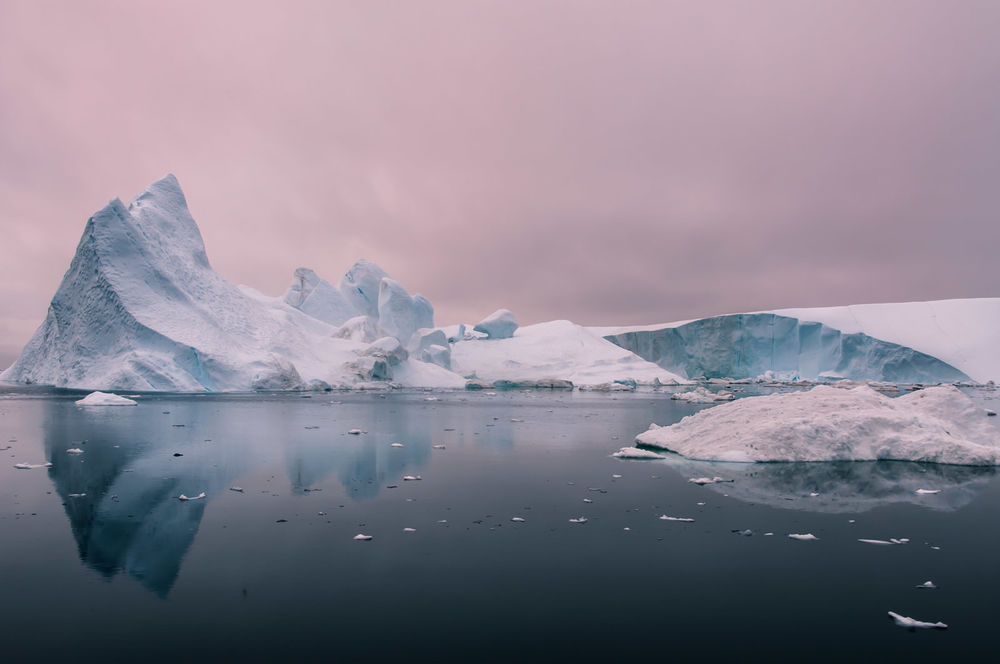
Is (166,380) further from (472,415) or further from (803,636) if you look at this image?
(803,636)

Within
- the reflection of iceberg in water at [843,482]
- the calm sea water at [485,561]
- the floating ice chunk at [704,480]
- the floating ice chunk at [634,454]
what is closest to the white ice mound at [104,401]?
the calm sea water at [485,561]

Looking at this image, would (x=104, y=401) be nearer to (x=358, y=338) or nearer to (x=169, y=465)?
(x=169, y=465)

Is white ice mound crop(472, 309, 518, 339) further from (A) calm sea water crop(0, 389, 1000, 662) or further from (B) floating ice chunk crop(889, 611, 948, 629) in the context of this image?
(B) floating ice chunk crop(889, 611, 948, 629)

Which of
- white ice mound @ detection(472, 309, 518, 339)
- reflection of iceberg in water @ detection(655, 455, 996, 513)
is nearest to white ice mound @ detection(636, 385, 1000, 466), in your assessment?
reflection of iceberg in water @ detection(655, 455, 996, 513)

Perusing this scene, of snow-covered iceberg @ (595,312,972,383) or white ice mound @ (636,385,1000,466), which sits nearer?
white ice mound @ (636,385,1000,466)

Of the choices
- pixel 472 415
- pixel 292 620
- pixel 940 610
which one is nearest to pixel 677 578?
pixel 940 610

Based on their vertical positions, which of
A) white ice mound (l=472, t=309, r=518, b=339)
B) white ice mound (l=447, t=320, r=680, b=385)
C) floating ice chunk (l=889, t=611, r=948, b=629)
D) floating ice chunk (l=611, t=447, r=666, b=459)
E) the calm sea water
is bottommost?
floating ice chunk (l=889, t=611, r=948, b=629)

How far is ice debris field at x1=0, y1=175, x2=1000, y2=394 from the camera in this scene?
94.4ft

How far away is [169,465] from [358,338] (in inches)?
1327

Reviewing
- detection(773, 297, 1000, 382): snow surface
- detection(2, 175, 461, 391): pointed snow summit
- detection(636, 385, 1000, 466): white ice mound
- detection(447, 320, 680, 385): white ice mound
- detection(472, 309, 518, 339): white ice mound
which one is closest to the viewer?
detection(636, 385, 1000, 466): white ice mound

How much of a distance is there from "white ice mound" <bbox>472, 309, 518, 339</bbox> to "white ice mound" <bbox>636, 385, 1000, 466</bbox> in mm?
47210

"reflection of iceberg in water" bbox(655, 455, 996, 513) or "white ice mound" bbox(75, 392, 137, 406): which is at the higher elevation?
"white ice mound" bbox(75, 392, 137, 406)

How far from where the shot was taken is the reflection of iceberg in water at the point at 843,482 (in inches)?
267

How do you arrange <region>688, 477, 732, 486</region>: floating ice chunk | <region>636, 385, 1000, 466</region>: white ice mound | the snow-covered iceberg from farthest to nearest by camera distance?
the snow-covered iceberg, <region>636, 385, 1000, 466</region>: white ice mound, <region>688, 477, 732, 486</region>: floating ice chunk
